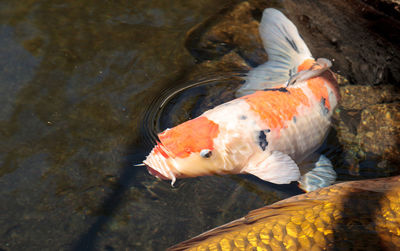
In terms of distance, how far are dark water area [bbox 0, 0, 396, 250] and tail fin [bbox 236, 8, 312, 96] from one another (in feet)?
0.74

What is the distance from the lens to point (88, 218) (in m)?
2.94

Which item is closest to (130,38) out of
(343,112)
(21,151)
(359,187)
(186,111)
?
(186,111)

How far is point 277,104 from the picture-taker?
3287 mm

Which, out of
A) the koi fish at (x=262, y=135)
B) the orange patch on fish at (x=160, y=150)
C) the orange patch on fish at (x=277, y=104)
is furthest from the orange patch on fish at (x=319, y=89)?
the orange patch on fish at (x=160, y=150)

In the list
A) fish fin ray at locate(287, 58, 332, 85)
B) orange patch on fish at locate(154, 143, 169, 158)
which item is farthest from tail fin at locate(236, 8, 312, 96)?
orange patch on fish at locate(154, 143, 169, 158)

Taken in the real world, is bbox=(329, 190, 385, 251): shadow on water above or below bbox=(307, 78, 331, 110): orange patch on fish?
above

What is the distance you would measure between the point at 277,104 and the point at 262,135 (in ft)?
1.06

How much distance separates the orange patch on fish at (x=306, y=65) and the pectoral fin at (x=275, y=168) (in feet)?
3.23

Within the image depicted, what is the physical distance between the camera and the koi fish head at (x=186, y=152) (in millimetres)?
3014

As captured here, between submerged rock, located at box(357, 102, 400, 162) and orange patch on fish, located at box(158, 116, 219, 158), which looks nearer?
orange patch on fish, located at box(158, 116, 219, 158)

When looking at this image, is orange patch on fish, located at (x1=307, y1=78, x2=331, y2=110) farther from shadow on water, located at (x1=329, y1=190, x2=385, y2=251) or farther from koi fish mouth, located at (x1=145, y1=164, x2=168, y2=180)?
koi fish mouth, located at (x1=145, y1=164, x2=168, y2=180)

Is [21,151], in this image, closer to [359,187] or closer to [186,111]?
[186,111]

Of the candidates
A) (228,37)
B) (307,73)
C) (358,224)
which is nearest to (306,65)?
(307,73)

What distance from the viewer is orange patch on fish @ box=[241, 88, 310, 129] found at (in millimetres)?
3211
